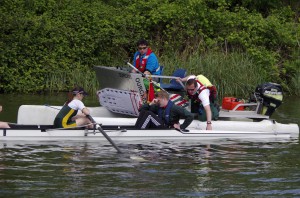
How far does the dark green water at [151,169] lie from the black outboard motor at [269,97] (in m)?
1.67

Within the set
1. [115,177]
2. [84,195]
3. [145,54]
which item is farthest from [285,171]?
[145,54]

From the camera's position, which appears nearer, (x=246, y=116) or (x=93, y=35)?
(x=246, y=116)

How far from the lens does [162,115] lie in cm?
1812

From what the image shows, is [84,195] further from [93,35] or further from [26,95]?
[93,35]

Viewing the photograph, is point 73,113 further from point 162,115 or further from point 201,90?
point 201,90

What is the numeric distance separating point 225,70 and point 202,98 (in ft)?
29.6

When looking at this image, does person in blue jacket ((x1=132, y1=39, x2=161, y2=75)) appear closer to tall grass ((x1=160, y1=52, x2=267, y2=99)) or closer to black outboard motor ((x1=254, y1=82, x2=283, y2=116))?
black outboard motor ((x1=254, y1=82, x2=283, y2=116))

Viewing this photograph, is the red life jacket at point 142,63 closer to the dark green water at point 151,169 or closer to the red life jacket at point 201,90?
the red life jacket at point 201,90

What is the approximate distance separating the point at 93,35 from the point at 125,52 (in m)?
1.21

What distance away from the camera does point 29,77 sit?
1096 inches

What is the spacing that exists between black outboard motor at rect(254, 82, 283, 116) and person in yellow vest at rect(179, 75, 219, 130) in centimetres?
114

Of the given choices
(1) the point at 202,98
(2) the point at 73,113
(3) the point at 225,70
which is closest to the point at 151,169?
(2) the point at 73,113

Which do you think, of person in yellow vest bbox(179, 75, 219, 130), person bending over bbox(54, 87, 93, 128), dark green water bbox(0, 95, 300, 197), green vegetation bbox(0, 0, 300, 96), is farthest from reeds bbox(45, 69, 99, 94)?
dark green water bbox(0, 95, 300, 197)

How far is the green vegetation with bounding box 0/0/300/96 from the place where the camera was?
27875 millimetres
